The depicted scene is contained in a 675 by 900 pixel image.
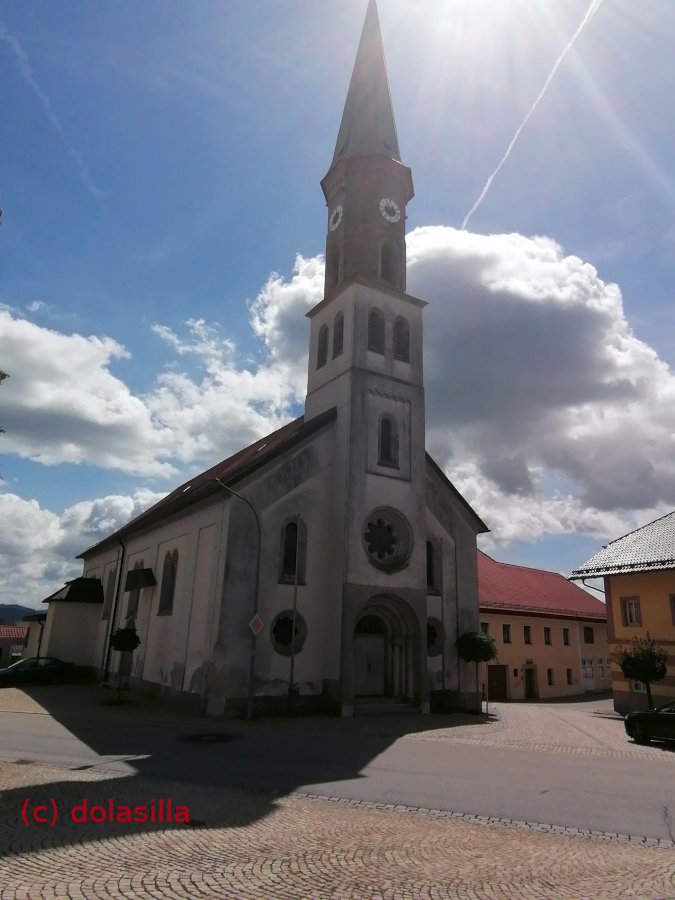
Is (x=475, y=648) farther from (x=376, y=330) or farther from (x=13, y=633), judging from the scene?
(x=13, y=633)

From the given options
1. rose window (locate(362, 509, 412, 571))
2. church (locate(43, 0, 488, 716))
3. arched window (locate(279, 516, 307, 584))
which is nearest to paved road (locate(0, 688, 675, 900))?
church (locate(43, 0, 488, 716))

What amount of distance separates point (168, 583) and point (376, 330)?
13856 millimetres

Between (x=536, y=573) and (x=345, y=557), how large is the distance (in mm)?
31399

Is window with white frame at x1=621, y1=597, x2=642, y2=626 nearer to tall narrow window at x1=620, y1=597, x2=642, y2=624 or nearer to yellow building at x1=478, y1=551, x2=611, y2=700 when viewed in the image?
tall narrow window at x1=620, y1=597, x2=642, y2=624

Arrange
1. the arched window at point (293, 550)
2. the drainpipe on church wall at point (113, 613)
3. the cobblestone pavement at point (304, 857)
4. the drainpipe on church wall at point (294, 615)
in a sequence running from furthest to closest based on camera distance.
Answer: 1. the drainpipe on church wall at point (113, 613)
2. the arched window at point (293, 550)
3. the drainpipe on church wall at point (294, 615)
4. the cobblestone pavement at point (304, 857)

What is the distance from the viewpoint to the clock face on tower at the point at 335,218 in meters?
28.3

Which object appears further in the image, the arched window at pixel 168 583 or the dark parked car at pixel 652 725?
the arched window at pixel 168 583

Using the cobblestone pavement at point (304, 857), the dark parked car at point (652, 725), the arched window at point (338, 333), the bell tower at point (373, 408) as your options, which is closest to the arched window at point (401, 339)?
the bell tower at point (373, 408)

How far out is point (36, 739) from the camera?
14.2m

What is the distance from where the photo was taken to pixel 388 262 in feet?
90.9

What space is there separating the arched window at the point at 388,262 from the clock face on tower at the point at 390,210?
4.09 ft

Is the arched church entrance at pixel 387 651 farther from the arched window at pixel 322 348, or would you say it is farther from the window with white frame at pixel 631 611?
A: the window with white frame at pixel 631 611

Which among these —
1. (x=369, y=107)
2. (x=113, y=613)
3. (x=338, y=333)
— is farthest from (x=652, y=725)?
(x=369, y=107)

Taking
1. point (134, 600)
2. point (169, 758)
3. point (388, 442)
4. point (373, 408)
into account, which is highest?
point (373, 408)
